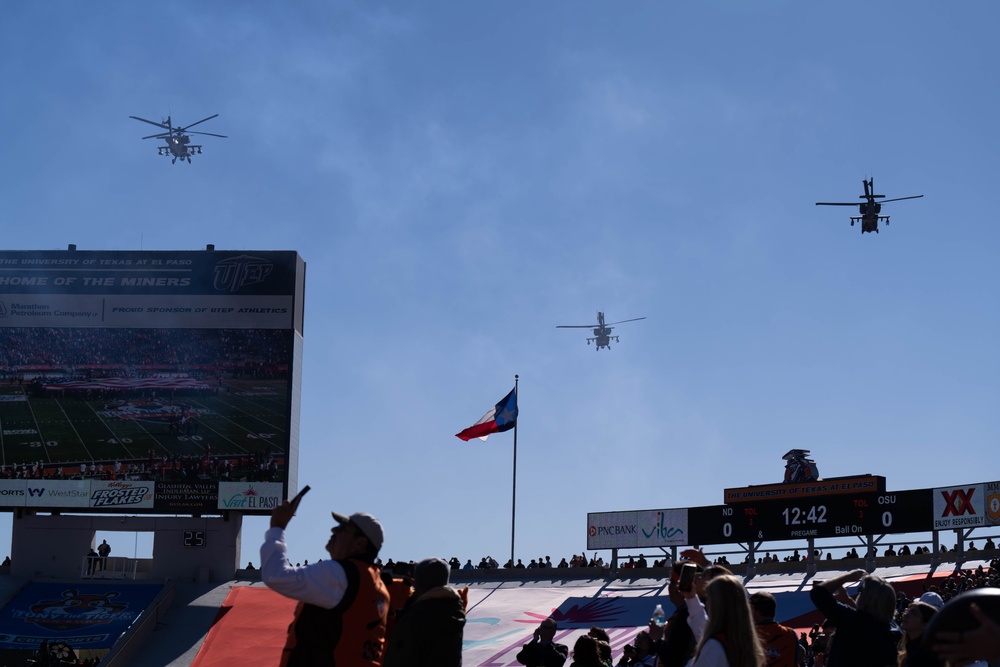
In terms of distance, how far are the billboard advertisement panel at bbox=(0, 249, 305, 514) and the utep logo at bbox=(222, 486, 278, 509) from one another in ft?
0.65

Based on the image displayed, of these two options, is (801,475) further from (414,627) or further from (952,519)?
(414,627)

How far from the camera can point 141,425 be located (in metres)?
36.5

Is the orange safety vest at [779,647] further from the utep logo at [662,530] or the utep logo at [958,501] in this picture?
the utep logo at [662,530]

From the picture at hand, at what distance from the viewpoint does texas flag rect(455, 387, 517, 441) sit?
40.2m

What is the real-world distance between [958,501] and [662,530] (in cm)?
932

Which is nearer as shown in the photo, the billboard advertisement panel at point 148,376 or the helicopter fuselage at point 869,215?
the billboard advertisement panel at point 148,376

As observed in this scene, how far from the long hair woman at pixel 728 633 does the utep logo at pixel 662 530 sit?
1264 inches

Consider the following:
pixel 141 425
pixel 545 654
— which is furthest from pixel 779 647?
pixel 141 425

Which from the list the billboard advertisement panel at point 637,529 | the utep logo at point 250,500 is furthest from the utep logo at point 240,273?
the billboard advertisement panel at point 637,529

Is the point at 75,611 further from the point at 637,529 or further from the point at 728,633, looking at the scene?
the point at 728,633

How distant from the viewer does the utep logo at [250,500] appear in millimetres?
36062

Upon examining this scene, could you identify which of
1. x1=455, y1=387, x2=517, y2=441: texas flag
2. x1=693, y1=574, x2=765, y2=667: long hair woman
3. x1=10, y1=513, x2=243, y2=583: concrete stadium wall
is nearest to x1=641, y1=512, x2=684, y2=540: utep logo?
x1=455, y1=387, x2=517, y2=441: texas flag

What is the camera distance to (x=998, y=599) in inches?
123

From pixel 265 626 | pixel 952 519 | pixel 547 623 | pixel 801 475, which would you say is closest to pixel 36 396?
pixel 265 626
